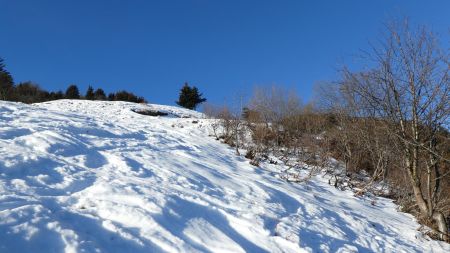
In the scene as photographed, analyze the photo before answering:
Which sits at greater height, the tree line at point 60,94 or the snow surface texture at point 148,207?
the tree line at point 60,94

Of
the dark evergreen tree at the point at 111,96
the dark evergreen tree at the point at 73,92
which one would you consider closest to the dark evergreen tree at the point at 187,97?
the dark evergreen tree at the point at 111,96

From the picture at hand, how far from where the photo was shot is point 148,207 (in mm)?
3902

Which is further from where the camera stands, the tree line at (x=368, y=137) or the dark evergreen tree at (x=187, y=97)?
the dark evergreen tree at (x=187, y=97)

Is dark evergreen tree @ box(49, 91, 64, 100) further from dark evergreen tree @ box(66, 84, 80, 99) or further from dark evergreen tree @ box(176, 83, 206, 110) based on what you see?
dark evergreen tree @ box(176, 83, 206, 110)

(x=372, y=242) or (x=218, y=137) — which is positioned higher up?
(x=218, y=137)

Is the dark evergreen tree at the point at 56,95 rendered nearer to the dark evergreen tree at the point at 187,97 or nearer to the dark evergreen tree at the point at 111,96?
the dark evergreen tree at the point at 111,96

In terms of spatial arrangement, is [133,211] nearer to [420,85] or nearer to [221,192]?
[221,192]

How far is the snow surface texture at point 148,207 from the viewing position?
10.3ft

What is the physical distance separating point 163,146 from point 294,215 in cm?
440

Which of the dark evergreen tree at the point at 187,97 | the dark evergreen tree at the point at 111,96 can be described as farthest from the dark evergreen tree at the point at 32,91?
the dark evergreen tree at the point at 187,97

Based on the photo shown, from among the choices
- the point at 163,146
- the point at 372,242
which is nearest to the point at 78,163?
the point at 163,146

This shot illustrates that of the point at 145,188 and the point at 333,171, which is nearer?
the point at 145,188

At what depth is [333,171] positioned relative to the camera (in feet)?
36.6

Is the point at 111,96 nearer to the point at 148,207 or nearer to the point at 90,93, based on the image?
the point at 90,93
